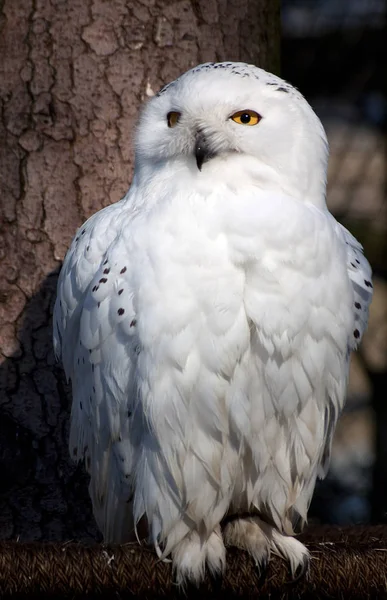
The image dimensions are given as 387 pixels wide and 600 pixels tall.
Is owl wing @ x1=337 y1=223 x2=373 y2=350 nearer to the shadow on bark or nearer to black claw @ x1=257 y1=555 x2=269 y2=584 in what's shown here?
black claw @ x1=257 y1=555 x2=269 y2=584

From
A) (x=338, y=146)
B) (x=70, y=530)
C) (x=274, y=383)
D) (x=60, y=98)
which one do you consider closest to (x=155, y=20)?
(x=60, y=98)

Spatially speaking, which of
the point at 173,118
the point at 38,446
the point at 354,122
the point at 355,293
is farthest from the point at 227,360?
the point at 354,122

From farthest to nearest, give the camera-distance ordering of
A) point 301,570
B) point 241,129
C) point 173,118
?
point 173,118, point 241,129, point 301,570

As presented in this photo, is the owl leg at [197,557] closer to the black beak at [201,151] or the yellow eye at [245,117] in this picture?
the black beak at [201,151]

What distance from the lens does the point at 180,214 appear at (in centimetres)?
239

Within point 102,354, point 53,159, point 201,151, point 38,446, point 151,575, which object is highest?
point 201,151

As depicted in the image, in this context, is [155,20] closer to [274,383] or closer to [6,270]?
[6,270]

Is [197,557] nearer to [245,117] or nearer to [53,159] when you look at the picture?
[245,117]

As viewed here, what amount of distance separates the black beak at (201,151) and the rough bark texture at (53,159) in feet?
2.12

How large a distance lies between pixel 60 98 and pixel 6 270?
0.59 meters

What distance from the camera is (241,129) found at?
246cm

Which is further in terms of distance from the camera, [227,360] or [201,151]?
[201,151]

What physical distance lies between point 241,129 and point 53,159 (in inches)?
31.9

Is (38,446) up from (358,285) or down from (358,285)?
down
